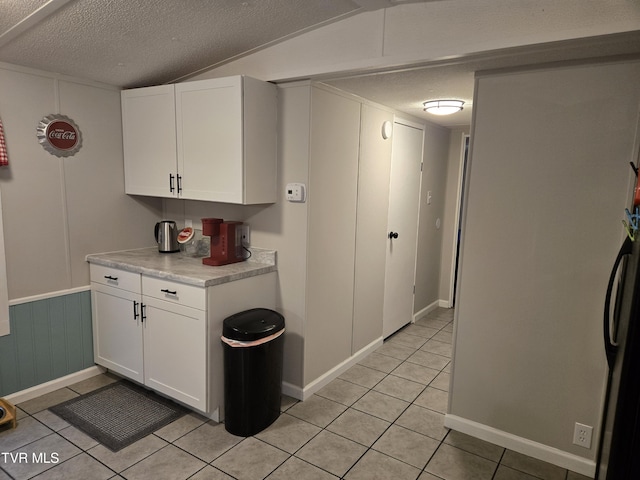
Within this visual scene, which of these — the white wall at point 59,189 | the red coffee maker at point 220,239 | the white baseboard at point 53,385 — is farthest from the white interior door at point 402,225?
the white baseboard at point 53,385

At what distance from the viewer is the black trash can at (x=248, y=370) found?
7.98 feet

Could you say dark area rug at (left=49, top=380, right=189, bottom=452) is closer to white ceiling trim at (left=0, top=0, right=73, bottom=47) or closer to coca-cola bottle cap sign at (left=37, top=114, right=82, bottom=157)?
coca-cola bottle cap sign at (left=37, top=114, right=82, bottom=157)

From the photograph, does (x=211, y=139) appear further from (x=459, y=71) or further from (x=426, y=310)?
(x=426, y=310)

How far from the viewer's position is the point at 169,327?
2.65 m

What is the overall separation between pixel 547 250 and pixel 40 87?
328cm

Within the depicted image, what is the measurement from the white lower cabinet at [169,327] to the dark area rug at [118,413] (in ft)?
0.37

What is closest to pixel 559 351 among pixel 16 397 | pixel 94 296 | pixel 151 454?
pixel 151 454

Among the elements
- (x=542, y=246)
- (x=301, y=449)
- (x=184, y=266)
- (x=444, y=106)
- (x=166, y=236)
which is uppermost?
(x=444, y=106)

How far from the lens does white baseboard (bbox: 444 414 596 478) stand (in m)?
2.24

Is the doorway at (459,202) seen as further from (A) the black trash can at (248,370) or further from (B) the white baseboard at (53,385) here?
(B) the white baseboard at (53,385)

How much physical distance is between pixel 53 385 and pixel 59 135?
1.75 metres

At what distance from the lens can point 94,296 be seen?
3111mm

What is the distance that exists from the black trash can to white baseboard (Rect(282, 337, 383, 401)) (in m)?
0.37

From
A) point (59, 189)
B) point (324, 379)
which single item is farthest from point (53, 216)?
point (324, 379)
